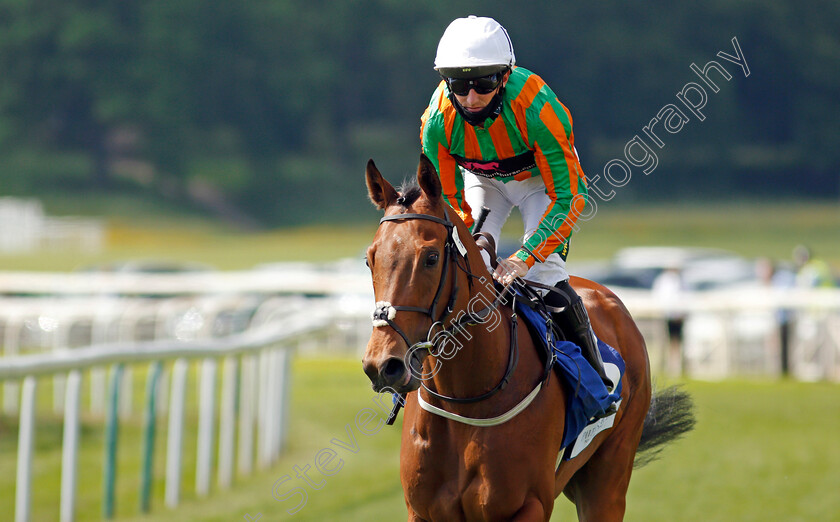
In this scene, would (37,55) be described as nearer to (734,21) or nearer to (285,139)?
(285,139)

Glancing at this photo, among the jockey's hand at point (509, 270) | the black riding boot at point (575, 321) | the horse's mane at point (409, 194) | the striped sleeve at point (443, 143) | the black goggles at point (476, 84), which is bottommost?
the black riding boot at point (575, 321)

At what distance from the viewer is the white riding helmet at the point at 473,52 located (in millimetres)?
3645

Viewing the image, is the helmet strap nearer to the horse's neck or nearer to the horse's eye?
the horse's neck

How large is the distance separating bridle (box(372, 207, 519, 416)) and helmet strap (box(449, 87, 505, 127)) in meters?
0.52

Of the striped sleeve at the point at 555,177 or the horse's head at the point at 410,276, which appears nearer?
the horse's head at the point at 410,276

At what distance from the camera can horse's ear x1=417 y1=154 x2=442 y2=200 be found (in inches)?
133

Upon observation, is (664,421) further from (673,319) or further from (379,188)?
(673,319)

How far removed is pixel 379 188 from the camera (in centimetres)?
347

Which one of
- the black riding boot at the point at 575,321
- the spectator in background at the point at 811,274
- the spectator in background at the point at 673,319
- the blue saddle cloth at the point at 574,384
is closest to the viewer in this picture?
the blue saddle cloth at the point at 574,384

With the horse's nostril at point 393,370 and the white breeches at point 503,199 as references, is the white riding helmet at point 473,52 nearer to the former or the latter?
the white breeches at point 503,199

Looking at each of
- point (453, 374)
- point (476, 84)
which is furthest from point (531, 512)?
point (476, 84)

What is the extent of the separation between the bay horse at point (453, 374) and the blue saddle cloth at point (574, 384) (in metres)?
0.04

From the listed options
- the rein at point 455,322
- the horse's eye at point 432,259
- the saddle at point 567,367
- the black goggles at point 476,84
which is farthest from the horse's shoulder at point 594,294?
the horse's eye at point 432,259

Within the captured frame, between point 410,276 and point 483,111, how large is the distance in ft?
2.83
